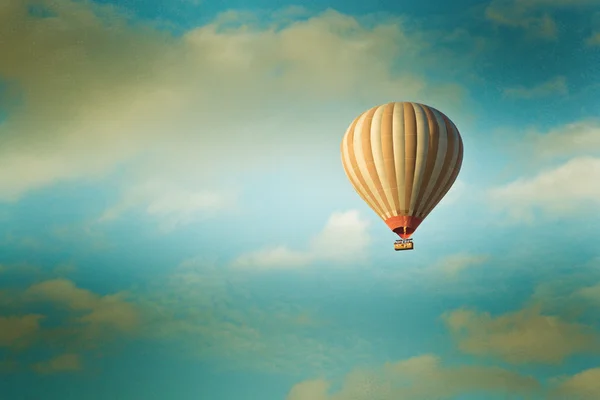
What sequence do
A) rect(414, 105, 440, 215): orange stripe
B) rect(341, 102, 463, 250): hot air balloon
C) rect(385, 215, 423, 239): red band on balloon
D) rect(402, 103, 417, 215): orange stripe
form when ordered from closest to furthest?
rect(402, 103, 417, 215): orange stripe
rect(341, 102, 463, 250): hot air balloon
rect(414, 105, 440, 215): orange stripe
rect(385, 215, 423, 239): red band on balloon

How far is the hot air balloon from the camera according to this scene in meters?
79.1

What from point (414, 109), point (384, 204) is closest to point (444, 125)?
point (414, 109)

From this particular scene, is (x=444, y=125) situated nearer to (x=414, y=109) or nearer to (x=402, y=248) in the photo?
(x=414, y=109)

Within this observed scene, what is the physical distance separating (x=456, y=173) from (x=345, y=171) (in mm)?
8277

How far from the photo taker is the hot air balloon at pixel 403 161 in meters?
79.1

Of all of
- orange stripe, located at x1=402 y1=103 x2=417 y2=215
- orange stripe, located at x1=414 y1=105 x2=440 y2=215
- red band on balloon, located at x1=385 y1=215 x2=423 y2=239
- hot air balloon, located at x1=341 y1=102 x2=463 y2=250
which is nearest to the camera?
orange stripe, located at x1=402 y1=103 x2=417 y2=215

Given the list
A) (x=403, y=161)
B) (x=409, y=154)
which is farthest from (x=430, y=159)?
(x=403, y=161)

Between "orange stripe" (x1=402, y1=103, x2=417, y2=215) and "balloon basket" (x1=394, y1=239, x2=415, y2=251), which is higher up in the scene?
"orange stripe" (x1=402, y1=103, x2=417, y2=215)

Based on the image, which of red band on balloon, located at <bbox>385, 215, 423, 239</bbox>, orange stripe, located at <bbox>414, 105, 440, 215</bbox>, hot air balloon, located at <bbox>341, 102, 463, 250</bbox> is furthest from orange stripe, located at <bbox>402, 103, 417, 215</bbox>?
orange stripe, located at <bbox>414, 105, 440, 215</bbox>

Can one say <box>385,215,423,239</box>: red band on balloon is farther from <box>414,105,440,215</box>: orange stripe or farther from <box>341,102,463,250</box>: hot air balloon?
<box>414,105,440,215</box>: orange stripe

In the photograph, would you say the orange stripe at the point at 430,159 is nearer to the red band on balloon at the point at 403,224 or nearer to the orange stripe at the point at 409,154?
the red band on balloon at the point at 403,224

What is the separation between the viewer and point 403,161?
79000mm

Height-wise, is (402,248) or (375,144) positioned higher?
(375,144)

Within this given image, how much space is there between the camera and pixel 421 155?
79062 mm
